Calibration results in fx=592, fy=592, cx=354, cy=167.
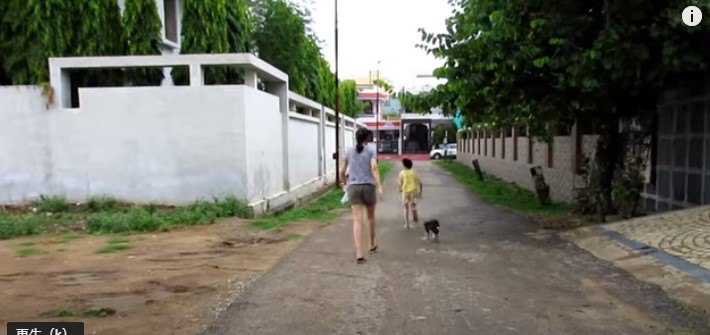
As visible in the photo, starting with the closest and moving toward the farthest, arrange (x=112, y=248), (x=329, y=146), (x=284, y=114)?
(x=112, y=248) < (x=284, y=114) < (x=329, y=146)

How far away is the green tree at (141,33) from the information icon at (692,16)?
10758 mm

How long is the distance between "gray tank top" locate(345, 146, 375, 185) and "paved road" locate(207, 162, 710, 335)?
40.1 inches

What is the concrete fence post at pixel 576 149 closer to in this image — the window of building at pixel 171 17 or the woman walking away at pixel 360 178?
the woman walking away at pixel 360 178

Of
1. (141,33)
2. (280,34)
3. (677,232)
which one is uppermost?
(280,34)

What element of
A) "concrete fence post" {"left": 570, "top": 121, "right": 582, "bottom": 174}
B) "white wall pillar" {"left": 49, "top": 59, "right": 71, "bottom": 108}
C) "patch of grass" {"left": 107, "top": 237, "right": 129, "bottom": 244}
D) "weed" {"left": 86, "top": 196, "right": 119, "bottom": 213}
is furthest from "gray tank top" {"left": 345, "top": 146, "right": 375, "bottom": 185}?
"concrete fence post" {"left": 570, "top": 121, "right": 582, "bottom": 174}

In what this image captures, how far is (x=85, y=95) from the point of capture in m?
11.8

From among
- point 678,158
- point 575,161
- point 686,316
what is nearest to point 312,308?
point 686,316

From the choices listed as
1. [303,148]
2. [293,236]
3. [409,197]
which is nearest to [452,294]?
[293,236]

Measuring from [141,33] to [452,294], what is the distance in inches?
424

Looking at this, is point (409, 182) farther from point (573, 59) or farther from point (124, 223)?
point (124, 223)

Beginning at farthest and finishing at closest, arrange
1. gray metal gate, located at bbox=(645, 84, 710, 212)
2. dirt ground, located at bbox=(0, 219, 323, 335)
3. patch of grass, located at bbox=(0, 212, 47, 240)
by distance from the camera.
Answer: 1. patch of grass, located at bbox=(0, 212, 47, 240)
2. gray metal gate, located at bbox=(645, 84, 710, 212)
3. dirt ground, located at bbox=(0, 219, 323, 335)

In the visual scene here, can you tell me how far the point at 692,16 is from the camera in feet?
24.0

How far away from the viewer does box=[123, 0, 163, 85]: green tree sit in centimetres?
1341

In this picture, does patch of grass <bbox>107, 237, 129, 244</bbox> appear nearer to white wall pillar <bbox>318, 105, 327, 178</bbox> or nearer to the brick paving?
the brick paving
